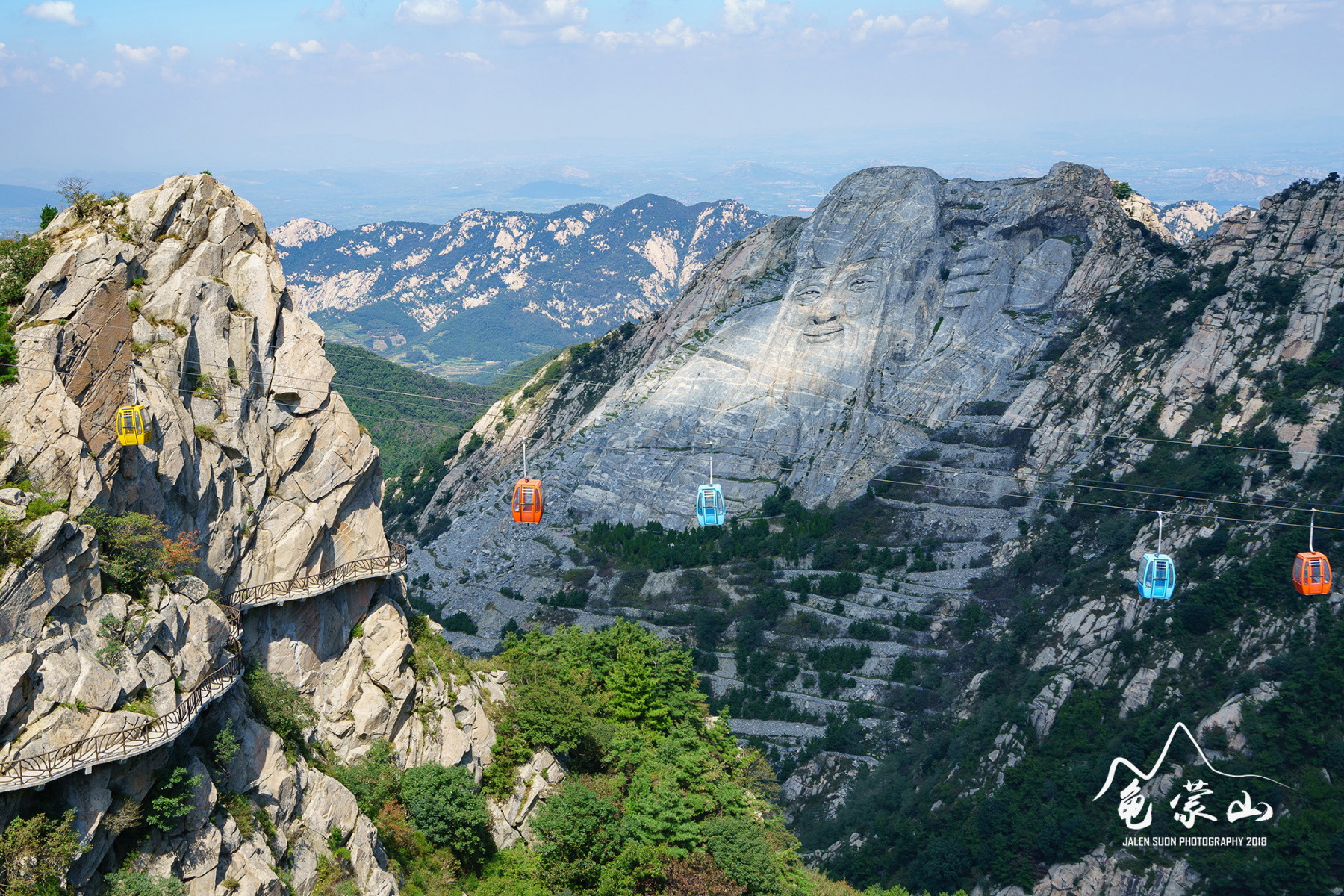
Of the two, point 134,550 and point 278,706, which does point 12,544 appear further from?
point 278,706

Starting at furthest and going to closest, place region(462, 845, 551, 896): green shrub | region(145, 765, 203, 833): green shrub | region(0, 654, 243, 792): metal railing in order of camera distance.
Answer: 1. region(462, 845, 551, 896): green shrub
2. region(145, 765, 203, 833): green shrub
3. region(0, 654, 243, 792): metal railing

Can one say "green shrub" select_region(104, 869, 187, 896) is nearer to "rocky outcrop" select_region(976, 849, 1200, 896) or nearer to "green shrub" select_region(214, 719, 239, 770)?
"green shrub" select_region(214, 719, 239, 770)

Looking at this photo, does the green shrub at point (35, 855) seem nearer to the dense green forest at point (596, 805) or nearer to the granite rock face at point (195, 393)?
the granite rock face at point (195, 393)

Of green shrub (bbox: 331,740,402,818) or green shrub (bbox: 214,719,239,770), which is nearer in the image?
green shrub (bbox: 214,719,239,770)

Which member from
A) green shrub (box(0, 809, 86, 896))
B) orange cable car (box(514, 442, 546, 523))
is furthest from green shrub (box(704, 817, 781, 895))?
green shrub (box(0, 809, 86, 896))

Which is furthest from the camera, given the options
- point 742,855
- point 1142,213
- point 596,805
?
point 1142,213

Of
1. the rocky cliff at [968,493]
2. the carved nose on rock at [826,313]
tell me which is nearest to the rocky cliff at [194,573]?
the rocky cliff at [968,493]

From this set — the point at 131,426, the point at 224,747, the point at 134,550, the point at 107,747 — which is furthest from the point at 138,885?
the point at 131,426
